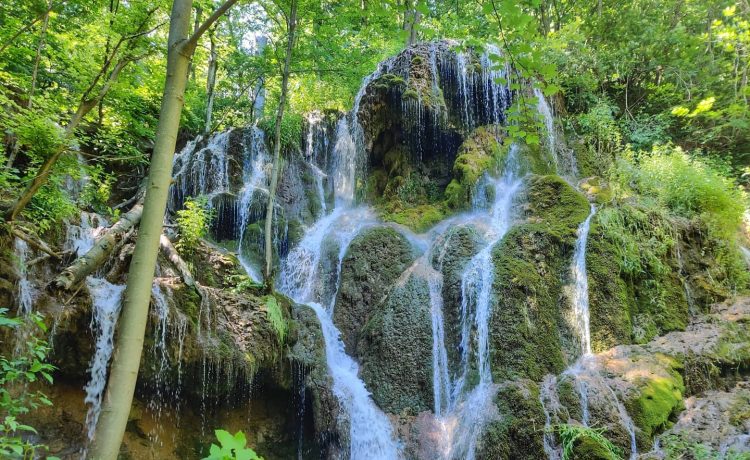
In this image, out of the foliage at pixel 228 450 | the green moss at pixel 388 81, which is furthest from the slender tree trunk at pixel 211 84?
the foliage at pixel 228 450

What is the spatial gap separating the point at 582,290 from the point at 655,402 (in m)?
2.07

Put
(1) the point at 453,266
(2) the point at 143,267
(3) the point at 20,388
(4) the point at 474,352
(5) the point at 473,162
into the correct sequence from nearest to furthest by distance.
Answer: (2) the point at 143,267, (3) the point at 20,388, (4) the point at 474,352, (1) the point at 453,266, (5) the point at 473,162

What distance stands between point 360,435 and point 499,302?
3080mm

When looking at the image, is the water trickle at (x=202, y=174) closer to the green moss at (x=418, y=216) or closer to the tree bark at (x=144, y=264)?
the green moss at (x=418, y=216)

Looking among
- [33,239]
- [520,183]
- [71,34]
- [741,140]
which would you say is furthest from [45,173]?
[741,140]

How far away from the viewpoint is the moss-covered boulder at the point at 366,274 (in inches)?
328

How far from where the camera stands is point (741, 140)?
447 inches

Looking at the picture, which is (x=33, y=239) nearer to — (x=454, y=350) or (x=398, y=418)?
→ (x=398, y=418)

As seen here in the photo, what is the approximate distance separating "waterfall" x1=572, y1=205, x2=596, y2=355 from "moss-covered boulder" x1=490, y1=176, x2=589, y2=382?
127 mm

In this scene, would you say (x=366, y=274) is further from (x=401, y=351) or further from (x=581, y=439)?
(x=581, y=439)

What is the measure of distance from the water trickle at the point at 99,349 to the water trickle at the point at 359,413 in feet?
10.8

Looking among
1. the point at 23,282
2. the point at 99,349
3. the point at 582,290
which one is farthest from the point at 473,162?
the point at 23,282

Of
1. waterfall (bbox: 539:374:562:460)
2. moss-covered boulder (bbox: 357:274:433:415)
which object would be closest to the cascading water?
moss-covered boulder (bbox: 357:274:433:415)

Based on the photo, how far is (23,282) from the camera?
4766 mm
